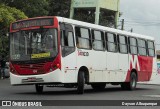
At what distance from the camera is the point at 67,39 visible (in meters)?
20.1

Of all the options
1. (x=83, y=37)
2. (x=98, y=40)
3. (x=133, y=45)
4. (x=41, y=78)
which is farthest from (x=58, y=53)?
(x=133, y=45)

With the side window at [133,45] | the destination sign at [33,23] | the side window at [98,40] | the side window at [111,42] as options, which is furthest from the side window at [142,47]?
the destination sign at [33,23]

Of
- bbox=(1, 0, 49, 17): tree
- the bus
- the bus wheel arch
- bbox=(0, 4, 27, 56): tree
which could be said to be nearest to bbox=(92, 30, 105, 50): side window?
the bus

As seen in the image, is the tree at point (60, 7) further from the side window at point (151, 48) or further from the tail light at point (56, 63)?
the tail light at point (56, 63)

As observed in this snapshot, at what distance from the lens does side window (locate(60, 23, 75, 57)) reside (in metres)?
19.8

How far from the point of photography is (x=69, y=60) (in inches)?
792

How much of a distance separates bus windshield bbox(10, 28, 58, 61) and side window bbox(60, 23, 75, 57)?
1.23 ft

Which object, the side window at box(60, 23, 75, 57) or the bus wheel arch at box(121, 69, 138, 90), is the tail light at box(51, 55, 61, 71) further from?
the bus wheel arch at box(121, 69, 138, 90)

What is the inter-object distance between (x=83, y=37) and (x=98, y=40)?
1.49 metres

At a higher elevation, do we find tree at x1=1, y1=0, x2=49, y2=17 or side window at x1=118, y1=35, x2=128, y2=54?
tree at x1=1, y1=0, x2=49, y2=17

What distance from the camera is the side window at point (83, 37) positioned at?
20895 mm

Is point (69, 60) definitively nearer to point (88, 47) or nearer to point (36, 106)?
point (88, 47)

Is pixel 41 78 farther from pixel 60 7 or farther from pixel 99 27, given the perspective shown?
pixel 60 7

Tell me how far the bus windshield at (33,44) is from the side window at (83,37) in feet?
4.96
